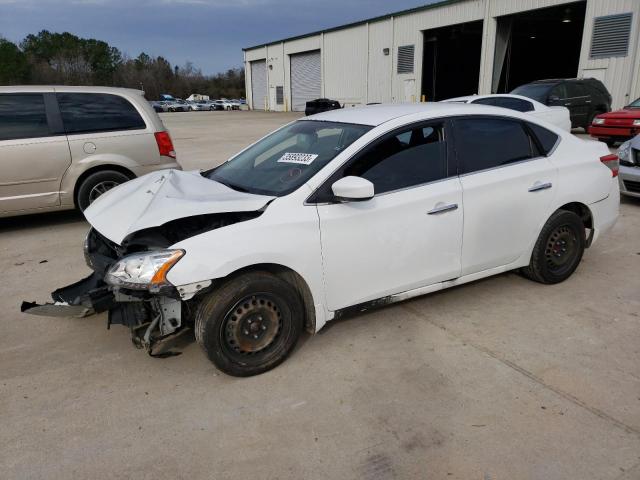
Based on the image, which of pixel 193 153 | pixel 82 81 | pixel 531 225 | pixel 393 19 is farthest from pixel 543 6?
pixel 82 81

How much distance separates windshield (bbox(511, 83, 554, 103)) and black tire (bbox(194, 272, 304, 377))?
1410 centimetres

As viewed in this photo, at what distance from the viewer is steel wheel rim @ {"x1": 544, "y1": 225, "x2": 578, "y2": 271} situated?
Answer: 4.36 m

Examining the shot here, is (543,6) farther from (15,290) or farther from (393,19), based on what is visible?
(15,290)

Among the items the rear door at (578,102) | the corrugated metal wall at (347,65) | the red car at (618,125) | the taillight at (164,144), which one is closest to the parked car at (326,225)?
the taillight at (164,144)

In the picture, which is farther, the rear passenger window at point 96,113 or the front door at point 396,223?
the rear passenger window at point 96,113

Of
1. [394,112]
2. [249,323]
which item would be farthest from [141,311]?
[394,112]

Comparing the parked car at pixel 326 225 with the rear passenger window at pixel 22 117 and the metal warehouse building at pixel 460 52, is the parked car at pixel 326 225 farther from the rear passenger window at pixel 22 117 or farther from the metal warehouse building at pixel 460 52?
the metal warehouse building at pixel 460 52

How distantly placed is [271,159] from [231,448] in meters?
2.17

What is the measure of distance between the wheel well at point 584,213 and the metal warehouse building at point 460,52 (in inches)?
700

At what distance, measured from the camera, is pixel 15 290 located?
467cm

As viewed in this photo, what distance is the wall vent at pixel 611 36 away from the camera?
18.7 m

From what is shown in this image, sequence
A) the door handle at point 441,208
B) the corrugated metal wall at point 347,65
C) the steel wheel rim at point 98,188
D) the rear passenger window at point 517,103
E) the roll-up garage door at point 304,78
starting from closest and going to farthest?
1. the door handle at point 441,208
2. the steel wheel rim at point 98,188
3. the rear passenger window at point 517,103
4. the corrugated metal wall at point 347,65
5. the roll-up garage door at point 304,78

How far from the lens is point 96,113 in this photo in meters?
6.71

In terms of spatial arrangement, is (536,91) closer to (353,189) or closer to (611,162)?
(611,162)
